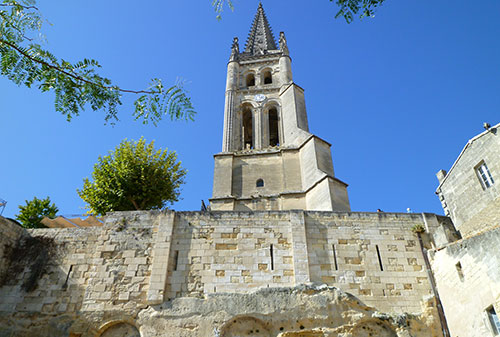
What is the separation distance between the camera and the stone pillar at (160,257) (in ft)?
32.4

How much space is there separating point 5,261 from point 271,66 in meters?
23.0

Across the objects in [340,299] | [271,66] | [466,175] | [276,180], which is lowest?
[340,299]

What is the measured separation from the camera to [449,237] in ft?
34.7

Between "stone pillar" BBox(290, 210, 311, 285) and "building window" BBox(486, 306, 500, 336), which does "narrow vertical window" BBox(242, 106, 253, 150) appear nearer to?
"stone pillar" BBox(290, 210, 311, 285)

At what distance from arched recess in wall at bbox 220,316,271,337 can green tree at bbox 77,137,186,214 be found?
8.55 meters

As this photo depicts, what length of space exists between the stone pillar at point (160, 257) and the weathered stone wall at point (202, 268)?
3 cm

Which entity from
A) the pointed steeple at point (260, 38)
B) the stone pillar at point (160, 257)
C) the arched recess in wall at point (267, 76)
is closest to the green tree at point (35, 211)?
the stone pillar at point (160, 257)

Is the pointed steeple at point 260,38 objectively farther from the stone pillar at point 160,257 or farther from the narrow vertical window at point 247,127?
the stone pillar at point 160,257

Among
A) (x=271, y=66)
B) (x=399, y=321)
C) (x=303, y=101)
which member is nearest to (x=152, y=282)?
(x=399, y=321)

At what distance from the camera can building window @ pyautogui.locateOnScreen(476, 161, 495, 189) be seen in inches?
400

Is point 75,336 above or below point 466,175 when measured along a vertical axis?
below

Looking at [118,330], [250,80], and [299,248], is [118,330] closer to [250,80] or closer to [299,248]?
[299,248]

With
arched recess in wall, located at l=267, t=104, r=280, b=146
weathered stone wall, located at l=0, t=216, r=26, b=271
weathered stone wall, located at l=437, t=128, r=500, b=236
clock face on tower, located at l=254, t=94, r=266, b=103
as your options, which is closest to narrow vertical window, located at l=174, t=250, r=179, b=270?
weathered stone wall, located at l=0, t=216, r=26, b=271

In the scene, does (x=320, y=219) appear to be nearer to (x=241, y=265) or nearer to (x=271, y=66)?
(x=241, y=265)
